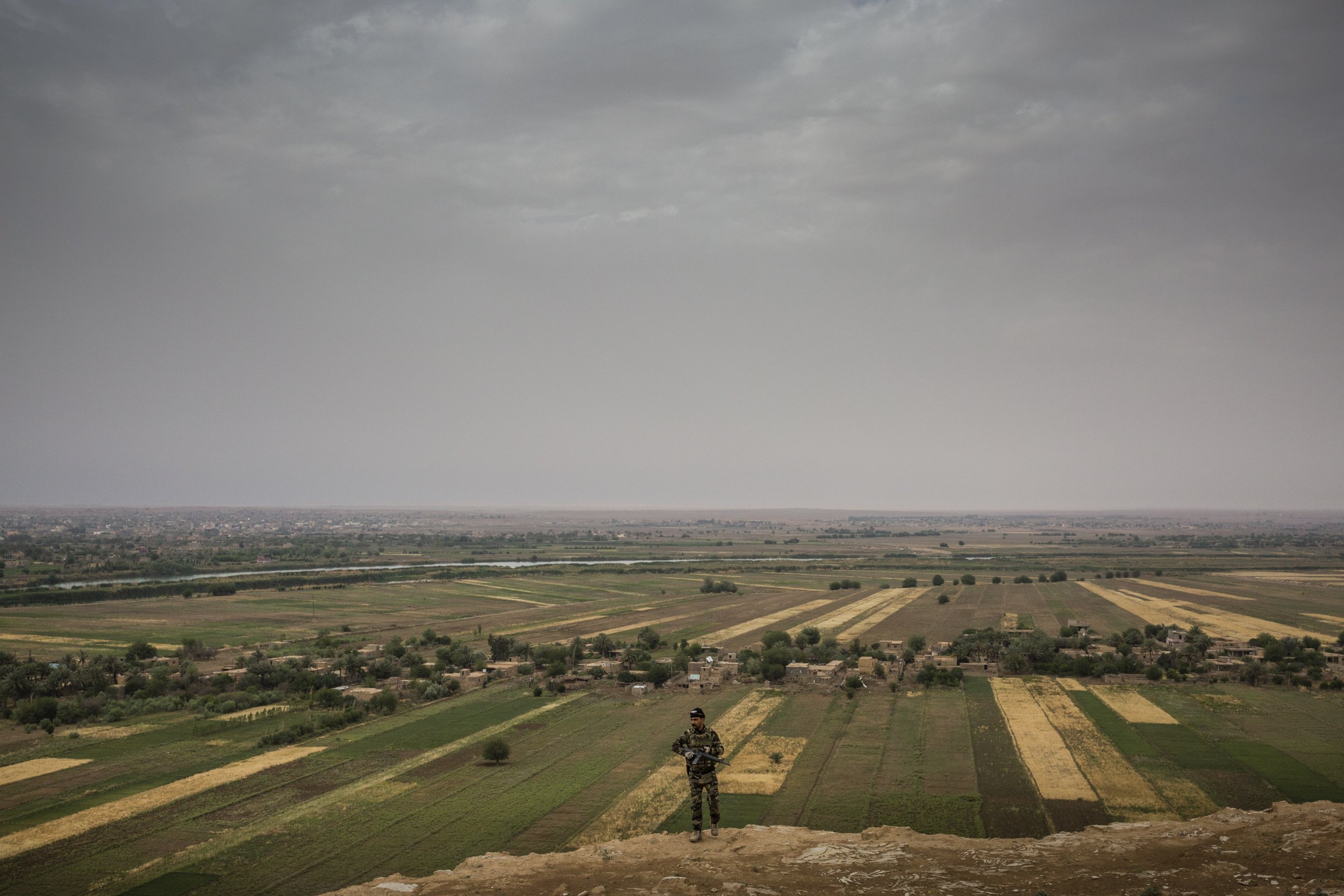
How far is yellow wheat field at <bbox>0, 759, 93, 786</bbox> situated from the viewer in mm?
30453

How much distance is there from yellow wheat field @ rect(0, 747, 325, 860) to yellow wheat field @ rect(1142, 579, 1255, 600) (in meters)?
96.3

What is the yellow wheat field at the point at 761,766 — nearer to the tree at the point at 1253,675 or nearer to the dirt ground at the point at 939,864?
the dirt ground at the point at 939,864

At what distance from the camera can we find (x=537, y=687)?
47469 millimetres

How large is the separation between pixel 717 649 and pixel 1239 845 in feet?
149

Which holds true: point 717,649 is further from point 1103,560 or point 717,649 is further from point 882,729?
point 1103,560

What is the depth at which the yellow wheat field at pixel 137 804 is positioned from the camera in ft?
78.3

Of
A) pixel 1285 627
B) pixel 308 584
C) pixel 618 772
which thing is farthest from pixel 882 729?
pixel 308 584

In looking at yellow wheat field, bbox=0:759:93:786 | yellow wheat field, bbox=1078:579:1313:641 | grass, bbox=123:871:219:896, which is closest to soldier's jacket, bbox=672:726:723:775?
grass, bbox=123:871:219:896

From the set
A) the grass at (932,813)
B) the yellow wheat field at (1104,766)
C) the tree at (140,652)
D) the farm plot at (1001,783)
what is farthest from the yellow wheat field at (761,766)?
the tree at (140,652)

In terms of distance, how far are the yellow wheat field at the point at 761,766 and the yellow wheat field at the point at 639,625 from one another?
32.7 meters

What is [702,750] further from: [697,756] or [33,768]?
[33,768]

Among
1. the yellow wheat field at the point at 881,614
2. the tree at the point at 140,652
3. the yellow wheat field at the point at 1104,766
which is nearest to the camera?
the yellow wheat field at the point at 1104,766

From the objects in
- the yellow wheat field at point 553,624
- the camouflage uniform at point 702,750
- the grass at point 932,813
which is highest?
the camouflage uniform at point 702,750

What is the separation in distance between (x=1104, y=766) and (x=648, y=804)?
59.2ft
